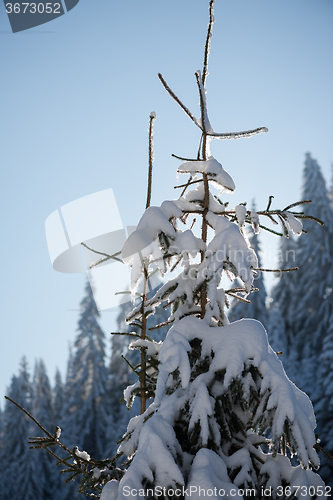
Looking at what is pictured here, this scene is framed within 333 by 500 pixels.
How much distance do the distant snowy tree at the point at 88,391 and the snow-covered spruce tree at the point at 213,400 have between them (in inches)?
1022

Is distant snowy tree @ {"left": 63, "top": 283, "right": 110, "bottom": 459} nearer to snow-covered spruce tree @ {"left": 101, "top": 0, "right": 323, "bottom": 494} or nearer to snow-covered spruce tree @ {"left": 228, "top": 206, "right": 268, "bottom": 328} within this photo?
snow-covered spruce tree @ {"left": 228, "top": 206, "right": 268, "bottom": 328}

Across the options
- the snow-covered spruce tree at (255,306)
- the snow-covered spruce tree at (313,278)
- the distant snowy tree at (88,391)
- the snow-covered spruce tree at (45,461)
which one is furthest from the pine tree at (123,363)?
the snow-covered spruce tree at (313,278)

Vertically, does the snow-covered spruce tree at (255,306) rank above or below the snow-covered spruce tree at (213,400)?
below

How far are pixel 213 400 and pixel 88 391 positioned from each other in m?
27.0

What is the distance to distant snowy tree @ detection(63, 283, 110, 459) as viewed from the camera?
26094 millimetres

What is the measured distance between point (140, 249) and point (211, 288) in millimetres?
651

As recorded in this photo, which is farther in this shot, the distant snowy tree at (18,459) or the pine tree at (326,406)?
the distant snowy tree at (18,459)

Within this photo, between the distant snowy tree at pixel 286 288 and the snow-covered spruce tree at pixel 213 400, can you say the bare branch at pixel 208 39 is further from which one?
the distant snowy tree at pixel 286 288

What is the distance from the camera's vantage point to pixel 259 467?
2822 mm

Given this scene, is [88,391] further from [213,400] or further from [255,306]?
[213,400]

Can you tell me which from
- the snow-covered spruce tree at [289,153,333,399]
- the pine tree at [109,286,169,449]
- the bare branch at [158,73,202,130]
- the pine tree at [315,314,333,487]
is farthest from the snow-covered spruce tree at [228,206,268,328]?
the bare branch at [158,73,202,130]

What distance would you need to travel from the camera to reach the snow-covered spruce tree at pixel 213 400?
7.50 feet

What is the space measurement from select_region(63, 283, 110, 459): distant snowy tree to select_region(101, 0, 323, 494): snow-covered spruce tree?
25971mm

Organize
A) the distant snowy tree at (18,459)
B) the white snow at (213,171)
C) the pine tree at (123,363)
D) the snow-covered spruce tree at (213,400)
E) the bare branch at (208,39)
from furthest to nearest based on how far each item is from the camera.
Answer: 1. the distant snowy tree at (18,459)
2. the pine tree at (123,363)
3. the white snow at (213,171)
4. the bare branch at (208,39)
5. the snow-covered spruce tree at (213,400)
